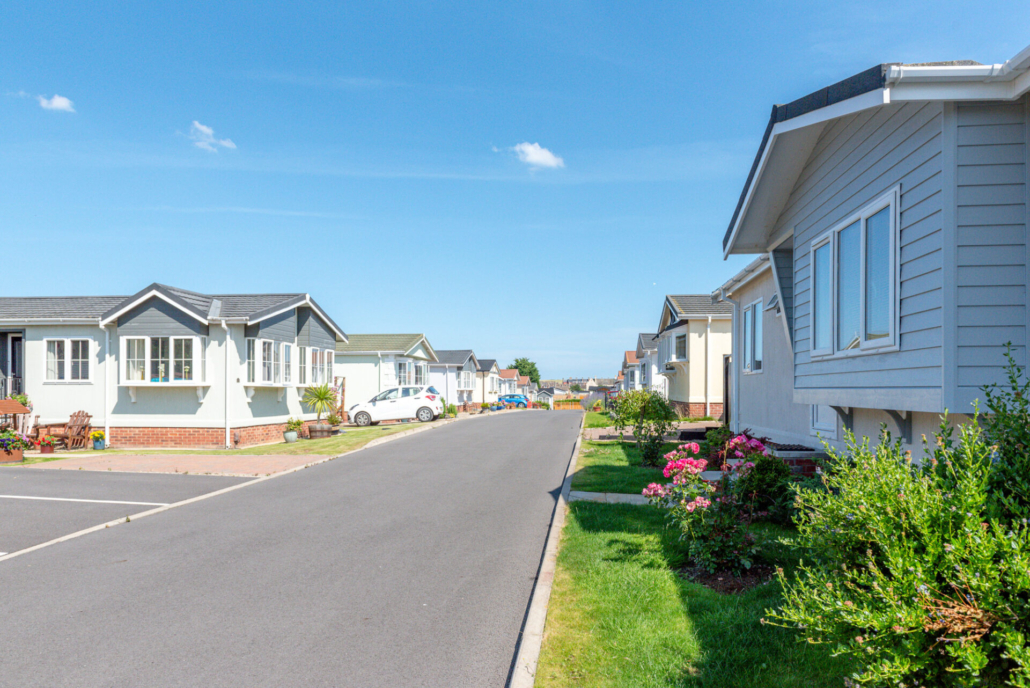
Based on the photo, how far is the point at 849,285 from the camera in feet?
26.0

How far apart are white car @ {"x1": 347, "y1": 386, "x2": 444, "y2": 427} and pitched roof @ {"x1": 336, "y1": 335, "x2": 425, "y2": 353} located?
120 inches

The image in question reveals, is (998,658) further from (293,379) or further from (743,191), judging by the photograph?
(293,379)

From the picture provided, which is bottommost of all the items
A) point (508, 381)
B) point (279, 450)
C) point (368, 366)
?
point (508, 381)

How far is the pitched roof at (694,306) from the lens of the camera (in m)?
30.5

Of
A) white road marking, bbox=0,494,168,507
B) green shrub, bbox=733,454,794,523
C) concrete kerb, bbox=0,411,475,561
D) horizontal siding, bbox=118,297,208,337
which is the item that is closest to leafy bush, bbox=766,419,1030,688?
green shrub, bbox=733,454,794,523

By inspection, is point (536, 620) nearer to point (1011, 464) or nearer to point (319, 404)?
point (1011, 464)

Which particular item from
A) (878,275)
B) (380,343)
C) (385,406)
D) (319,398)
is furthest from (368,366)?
(878,275)

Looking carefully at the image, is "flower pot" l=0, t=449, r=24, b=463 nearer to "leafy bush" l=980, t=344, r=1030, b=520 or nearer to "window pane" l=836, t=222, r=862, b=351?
"window pane" l=836, t=222, r=862, b=351

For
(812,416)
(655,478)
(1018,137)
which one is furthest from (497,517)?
(1018,137)

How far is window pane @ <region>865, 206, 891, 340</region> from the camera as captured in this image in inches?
274

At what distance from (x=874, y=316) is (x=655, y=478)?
6269 millimetres

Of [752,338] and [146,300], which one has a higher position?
[146,300]

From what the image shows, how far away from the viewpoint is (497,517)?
10070mm

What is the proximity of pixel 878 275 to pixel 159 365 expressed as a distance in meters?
20.1
